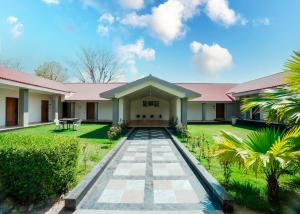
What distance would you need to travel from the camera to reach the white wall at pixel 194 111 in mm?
26734

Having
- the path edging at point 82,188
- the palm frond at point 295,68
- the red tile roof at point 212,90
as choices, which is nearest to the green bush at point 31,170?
the path edging at point 82,188

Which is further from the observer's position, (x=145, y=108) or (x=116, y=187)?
(x=145, y=108)

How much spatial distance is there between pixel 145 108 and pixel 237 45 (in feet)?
41.5

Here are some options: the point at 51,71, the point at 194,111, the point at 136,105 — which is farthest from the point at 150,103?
the point at 51,71

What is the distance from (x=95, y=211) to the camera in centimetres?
454

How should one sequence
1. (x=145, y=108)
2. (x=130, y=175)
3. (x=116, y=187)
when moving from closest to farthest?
(x=116, y=187), (x=130, y=175), (x=145, y=108)

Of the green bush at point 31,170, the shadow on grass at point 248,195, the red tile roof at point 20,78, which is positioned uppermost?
the red tile roof at point 20,78

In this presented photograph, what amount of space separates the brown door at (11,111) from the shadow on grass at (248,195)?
20164 millimetres

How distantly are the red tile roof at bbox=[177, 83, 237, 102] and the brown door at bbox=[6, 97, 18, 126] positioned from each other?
18800mm

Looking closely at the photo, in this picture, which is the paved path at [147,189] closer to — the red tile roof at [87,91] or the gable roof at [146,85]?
the gable roof at [146,85]

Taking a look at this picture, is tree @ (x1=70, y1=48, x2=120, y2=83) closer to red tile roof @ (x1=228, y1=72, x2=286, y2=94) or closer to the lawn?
red tile roof @ (x1=228, y1=72, x2=286, y2=94)

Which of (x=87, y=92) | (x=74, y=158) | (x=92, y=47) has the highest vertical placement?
(x=92, y=47)

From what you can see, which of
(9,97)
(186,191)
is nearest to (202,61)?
(186,191)

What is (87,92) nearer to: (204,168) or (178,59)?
(178,59)
